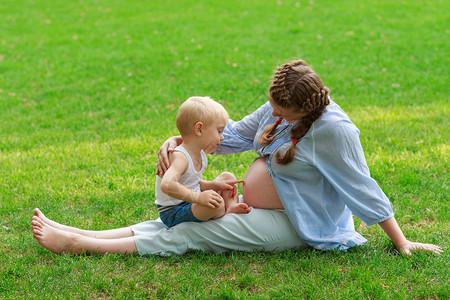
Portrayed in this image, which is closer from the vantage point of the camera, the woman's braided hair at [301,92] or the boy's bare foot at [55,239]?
the woman's braided hair at [301,92]

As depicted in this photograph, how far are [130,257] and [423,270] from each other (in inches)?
74.5

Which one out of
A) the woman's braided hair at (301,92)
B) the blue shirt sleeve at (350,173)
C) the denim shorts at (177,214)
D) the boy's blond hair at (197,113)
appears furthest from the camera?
the denim shorts at (177,214)

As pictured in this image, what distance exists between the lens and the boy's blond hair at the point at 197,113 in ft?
11.4

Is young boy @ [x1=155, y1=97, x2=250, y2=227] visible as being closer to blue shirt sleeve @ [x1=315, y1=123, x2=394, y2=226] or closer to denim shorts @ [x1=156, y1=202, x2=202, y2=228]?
denim shorts @ [x1=156, y1=202, x2=202, y2=228]

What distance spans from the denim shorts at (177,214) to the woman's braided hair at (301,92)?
925mm

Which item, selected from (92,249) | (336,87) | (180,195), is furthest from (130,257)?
(336,87)

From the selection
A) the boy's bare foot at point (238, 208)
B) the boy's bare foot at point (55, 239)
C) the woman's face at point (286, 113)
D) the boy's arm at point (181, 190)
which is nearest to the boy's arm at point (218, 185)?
the boy's bare foot at point (238, 208)

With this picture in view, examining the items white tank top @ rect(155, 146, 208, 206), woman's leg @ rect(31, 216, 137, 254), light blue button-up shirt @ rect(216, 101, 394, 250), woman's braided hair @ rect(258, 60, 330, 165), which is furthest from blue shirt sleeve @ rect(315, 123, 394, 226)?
woman's leg @ rect(31, 216, 137, 254)

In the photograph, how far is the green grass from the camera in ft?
11.1

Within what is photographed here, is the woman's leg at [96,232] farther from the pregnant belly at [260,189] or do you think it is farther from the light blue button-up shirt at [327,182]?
the light blue button-up shirt at [327,182]

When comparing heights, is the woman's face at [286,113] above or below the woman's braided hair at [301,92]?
below

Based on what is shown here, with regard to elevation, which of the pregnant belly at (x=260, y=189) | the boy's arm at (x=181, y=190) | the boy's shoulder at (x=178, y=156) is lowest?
the pregnant belly at (x=260, y=189)

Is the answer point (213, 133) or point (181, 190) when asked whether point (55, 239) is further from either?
point (213, 133)

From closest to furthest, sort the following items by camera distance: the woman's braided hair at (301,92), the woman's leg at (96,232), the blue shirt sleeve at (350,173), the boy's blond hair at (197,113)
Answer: the woman's braided hair at (301,92) → the blue shirt sleeve at (350,173) → the boy's blond hair at (197,113) → the woman's leg at (96,232)
